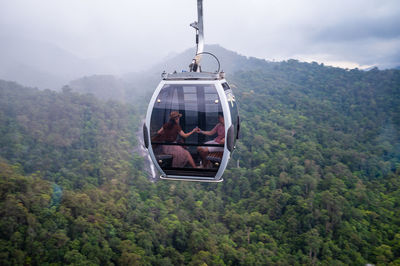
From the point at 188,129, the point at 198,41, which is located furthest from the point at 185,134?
the point at 198,41

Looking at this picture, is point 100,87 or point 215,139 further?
point 100,87

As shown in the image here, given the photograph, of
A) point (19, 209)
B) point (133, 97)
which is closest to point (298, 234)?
point (19, 209)

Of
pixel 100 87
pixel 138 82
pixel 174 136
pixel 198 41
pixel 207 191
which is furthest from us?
pixel 138 82

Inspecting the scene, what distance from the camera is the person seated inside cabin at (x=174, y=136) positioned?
4812 millimetres

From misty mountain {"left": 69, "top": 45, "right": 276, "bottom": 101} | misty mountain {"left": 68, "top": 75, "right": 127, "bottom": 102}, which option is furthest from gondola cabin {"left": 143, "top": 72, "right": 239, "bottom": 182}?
misty mountain {"left": 68, "top": 75, "right": 127, "bottom": 102}

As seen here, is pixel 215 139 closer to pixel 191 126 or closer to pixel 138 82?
pixel 191 126

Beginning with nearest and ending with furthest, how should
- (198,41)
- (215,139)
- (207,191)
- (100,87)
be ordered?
1. (215,139)
2. (198,41)
3. (207,191)
4. (100,87)

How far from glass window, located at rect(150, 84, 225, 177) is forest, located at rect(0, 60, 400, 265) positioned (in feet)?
63.3

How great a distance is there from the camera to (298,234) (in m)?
27.7

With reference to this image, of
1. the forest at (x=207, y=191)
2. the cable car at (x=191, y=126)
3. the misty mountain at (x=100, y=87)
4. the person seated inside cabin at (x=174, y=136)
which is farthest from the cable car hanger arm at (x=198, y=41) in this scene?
the misty mountain at (x=100, y=87)

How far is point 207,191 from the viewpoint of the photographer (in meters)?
35.8

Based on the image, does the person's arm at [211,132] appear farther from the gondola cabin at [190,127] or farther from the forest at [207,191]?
the forest at [207,191]

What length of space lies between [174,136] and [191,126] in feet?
1.04

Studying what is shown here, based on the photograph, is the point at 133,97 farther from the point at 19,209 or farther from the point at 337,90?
the point at 19,209
